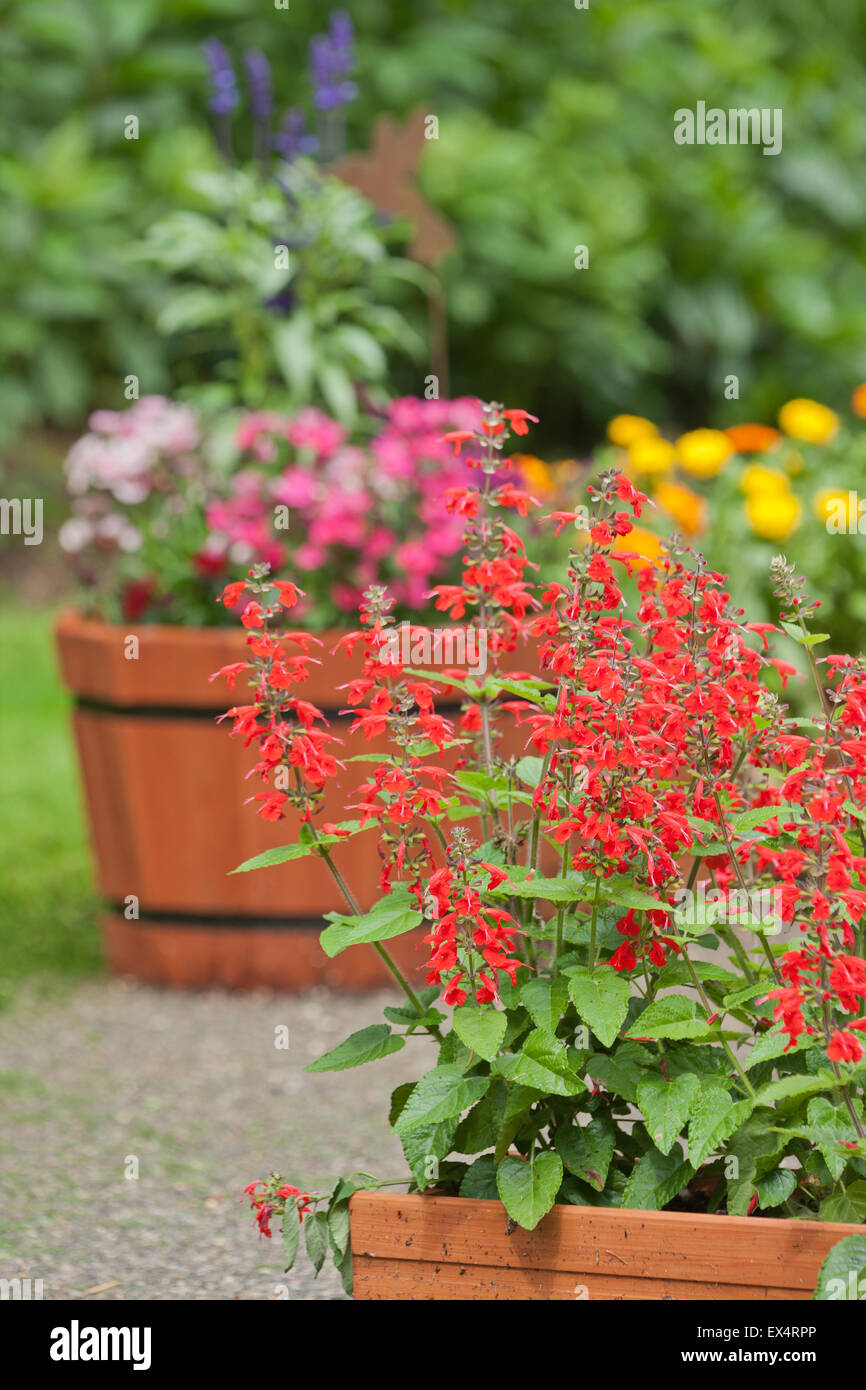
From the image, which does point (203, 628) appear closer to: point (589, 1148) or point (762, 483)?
point (762, 483)

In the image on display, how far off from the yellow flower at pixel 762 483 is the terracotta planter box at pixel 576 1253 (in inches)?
113

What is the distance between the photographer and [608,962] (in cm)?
181

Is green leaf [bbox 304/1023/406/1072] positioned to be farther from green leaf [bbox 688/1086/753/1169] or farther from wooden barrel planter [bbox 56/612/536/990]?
wooden barrel planter [bbox 56/612/536/990]

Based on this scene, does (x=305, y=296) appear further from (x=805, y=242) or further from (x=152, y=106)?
(x=805, y=242)

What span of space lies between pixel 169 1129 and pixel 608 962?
4.67ft

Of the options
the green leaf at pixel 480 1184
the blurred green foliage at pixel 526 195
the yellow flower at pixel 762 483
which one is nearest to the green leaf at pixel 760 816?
the green leaf at pixel 480 1184

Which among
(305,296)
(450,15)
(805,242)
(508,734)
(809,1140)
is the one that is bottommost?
(809,1140)


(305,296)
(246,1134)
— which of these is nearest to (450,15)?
(305,296)

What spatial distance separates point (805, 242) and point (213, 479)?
5.86 metres

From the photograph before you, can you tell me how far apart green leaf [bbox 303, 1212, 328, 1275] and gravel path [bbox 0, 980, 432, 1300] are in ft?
1.41

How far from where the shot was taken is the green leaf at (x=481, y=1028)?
1.62m

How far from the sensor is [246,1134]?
2.95 meters

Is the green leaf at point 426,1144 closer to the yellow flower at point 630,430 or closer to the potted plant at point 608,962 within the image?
the potted plant at point 608,962

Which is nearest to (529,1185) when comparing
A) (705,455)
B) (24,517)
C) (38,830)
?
(705,455)
